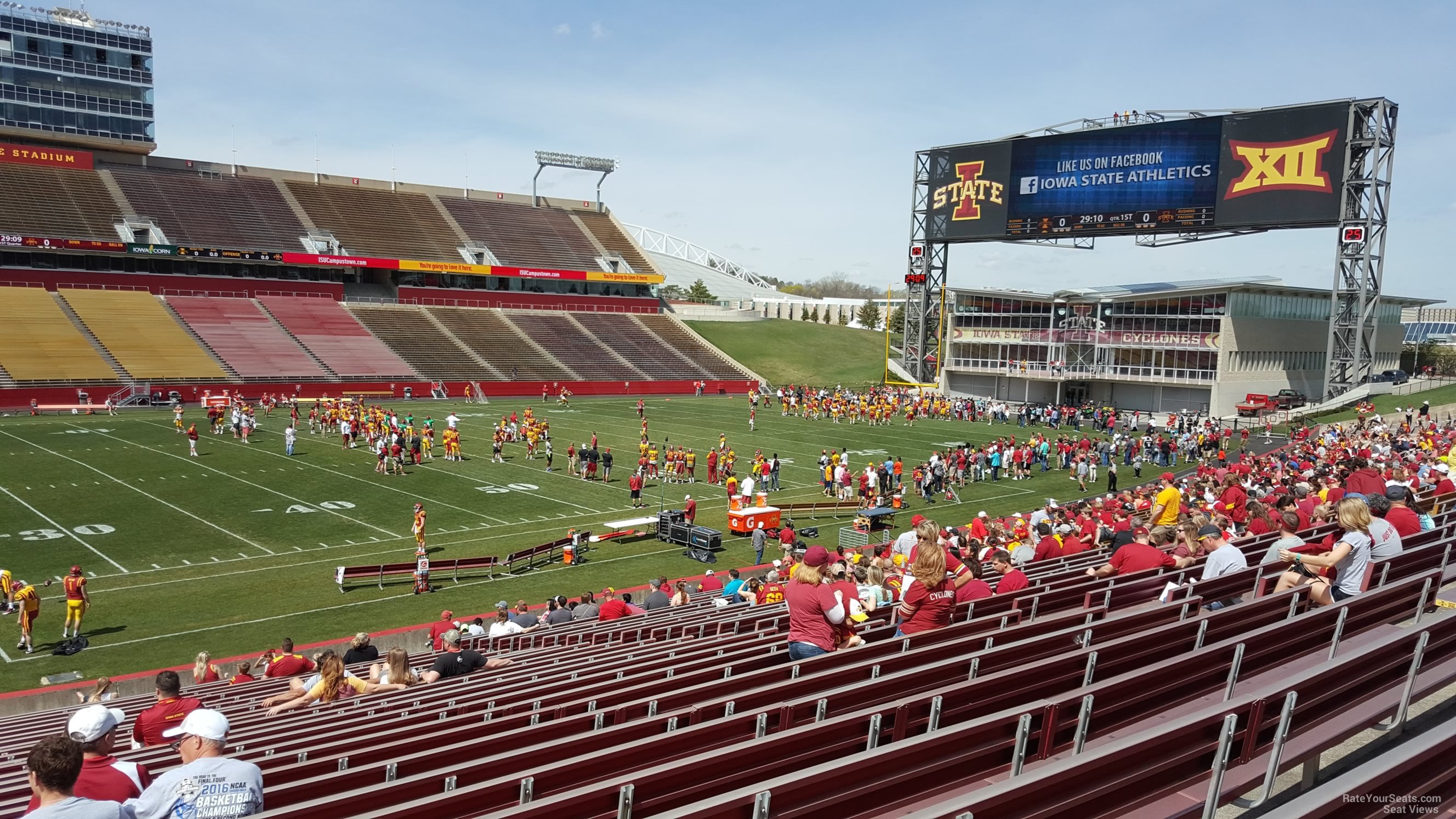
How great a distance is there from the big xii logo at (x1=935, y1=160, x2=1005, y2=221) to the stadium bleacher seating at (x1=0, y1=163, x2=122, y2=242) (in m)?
48.9

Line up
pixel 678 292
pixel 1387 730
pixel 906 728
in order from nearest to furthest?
pixel 906 728 < pixel 1387 730 < pixel 678 292

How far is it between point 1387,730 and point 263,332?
2327 inches

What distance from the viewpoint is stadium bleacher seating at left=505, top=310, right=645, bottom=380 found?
205 ft

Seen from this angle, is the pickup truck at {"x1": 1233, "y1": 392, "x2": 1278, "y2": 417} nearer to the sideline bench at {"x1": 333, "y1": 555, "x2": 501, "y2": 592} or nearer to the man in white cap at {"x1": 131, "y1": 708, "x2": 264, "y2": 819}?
the sideline bench at {"x1": 333, "y1": 555, "x2": 501, "y2": 592}

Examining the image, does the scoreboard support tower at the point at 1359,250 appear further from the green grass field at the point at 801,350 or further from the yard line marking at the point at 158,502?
the yard line marking at the point at 158,502

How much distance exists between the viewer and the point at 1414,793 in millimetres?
3199

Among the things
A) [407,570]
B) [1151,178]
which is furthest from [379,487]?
[1151,178]

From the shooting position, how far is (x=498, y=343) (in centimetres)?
6391

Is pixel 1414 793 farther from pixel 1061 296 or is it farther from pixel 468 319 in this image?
pixel 468 319

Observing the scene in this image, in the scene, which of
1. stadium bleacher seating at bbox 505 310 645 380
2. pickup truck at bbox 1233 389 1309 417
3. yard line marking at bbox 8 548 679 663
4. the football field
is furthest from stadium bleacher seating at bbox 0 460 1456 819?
stadium bleacher seating at bbox 505 310 645 380

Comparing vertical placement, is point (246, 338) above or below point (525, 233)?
below

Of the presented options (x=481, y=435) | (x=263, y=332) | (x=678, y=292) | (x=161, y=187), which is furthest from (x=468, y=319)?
(x=678, y=292)

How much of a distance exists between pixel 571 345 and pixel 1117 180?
3468cm
